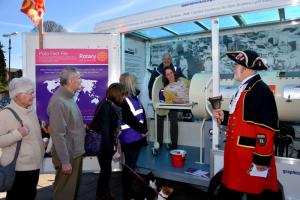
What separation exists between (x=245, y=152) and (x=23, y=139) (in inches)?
73.8

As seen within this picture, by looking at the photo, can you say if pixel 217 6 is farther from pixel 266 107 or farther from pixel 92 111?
pixel 92 111

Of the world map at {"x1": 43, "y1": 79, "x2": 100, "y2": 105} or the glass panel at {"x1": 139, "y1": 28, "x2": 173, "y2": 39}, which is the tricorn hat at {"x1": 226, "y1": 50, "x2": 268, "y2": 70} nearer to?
the world map at {"x1": 43, "y1": 79, "x2": 100, "y2": 105}

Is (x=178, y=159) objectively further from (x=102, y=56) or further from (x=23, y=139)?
(x=23, y=139)

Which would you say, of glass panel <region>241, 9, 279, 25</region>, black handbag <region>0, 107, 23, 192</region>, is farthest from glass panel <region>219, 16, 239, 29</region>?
black handbag <region>0, 107, 23, 192</region>

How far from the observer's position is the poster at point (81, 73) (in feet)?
14.1

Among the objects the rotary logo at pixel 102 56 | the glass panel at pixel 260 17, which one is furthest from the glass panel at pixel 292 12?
the rotary logo at pixel 102 56

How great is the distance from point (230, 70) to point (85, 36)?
2599 millimetres

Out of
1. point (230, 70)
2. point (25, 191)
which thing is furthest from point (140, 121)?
point (230, 70)

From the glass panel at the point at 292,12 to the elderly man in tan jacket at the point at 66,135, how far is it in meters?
3.01

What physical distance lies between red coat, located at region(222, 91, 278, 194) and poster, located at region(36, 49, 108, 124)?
236cm

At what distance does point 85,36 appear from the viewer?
4.36 m

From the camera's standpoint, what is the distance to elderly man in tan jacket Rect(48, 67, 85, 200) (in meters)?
2.85

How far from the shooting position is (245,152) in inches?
97.3

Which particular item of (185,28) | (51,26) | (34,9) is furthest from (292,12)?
(51,26)
